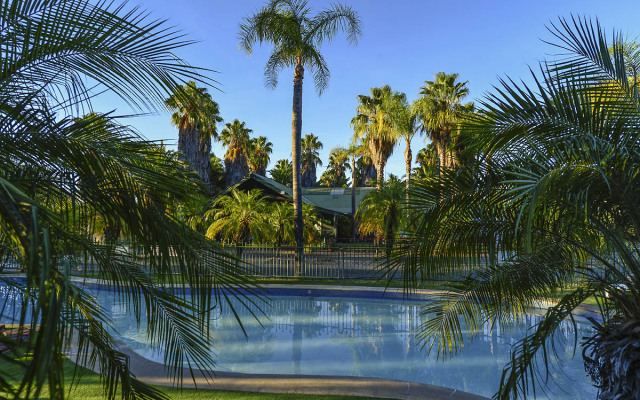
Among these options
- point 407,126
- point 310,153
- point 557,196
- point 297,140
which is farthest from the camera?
point 310,153

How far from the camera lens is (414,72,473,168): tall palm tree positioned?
947 inches

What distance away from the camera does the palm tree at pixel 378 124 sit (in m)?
25.9

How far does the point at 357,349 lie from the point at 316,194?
26.8m

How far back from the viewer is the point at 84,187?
264cm

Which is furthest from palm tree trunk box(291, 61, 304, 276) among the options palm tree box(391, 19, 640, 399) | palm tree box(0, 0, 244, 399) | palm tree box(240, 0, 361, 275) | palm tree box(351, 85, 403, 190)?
palm tree box(0, 0, 244, 399)

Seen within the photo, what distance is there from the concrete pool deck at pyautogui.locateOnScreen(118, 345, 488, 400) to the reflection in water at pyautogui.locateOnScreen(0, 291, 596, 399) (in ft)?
3.23

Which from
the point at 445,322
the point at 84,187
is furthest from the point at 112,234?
the point at 445,322

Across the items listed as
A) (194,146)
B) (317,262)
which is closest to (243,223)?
(317,262)

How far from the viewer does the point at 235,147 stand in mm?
39188

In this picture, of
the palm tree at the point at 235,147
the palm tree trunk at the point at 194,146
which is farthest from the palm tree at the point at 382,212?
the palm tree at the point at 235,147

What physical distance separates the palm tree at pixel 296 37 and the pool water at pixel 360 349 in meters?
5.18

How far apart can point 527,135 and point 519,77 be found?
1.80 feet

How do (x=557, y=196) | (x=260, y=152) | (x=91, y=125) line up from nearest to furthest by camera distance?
(x=91, y=125) < (x=557, y=196) < (x=260, y=152)

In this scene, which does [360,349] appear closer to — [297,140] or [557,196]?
[557,196]
